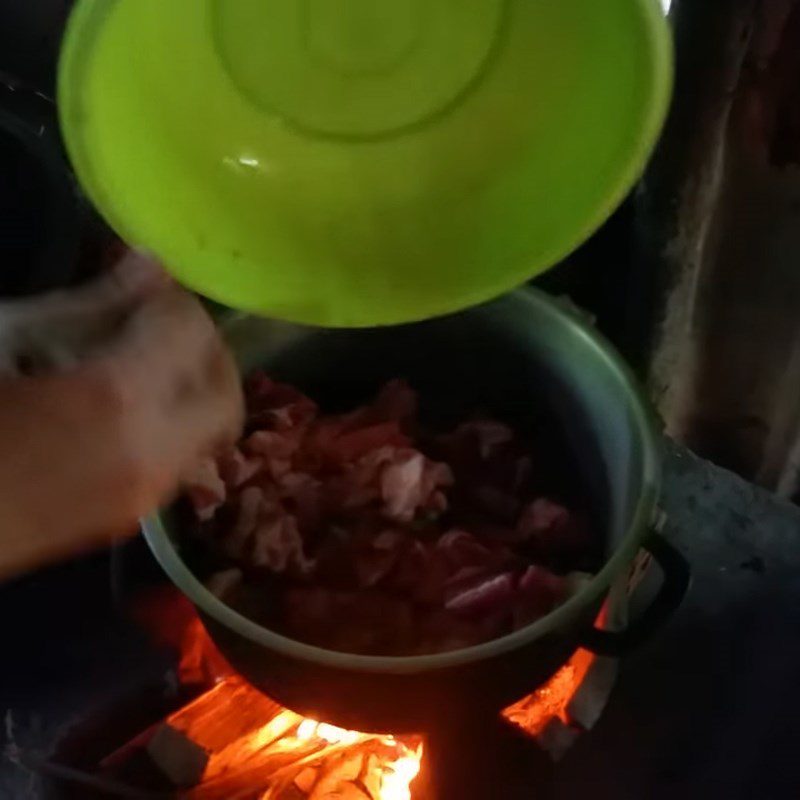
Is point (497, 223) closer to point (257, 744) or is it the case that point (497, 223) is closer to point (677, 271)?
point (677, 271)

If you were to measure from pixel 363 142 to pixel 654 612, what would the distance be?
34cm

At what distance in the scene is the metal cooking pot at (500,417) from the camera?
0.68 metres

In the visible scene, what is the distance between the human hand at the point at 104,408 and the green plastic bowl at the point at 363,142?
12 cm

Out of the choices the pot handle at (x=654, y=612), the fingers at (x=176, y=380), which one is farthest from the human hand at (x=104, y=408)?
the pot handle at (x=654, y=612)

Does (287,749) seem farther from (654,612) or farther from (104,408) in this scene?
(104,408)

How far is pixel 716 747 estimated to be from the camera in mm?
861

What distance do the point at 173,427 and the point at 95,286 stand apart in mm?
111

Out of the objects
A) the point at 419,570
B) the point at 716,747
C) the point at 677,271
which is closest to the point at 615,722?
the point at 716,747

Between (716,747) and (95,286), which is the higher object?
(95,286)

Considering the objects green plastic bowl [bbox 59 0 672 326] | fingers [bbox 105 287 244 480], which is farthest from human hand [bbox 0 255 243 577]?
green plastic bowl [bbox 59 0 672 326]

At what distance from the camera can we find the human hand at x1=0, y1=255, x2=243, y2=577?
0.52 meters

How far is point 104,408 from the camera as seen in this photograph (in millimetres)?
541

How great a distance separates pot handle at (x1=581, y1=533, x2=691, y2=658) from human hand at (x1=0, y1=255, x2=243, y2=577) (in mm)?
277

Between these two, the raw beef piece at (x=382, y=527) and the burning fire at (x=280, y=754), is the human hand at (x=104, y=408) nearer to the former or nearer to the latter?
the raw beef piece at (x=382, y=527)
